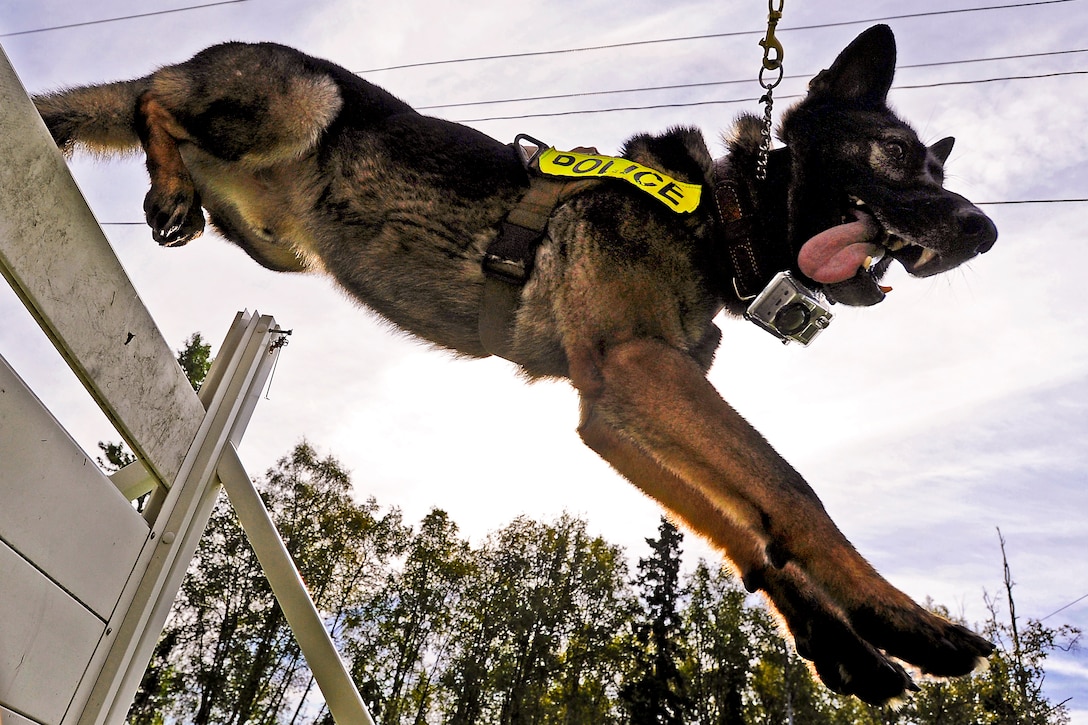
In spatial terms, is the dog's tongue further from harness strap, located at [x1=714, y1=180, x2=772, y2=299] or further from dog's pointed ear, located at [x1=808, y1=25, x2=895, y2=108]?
dog's pointed ear, located at [x1=808, y1=25, x2=895, y2=108]

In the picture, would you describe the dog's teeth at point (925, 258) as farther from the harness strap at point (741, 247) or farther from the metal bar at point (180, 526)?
the metal bar at point (180, 526)

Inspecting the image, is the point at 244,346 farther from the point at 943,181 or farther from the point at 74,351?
the point at 943,181

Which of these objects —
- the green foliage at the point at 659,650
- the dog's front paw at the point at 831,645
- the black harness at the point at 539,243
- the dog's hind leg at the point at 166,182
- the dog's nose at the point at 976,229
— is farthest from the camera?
the green foliage at the point at 659,650

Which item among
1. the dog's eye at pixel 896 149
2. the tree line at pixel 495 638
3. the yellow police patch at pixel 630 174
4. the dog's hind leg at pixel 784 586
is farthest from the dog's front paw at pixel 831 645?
the tree line at pixel 495 638

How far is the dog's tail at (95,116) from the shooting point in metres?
2.74

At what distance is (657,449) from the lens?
97.2 inches

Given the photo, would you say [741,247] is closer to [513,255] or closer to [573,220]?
[573,220]

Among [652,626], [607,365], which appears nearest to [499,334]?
[607,365]

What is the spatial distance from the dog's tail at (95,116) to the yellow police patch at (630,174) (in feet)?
5.44

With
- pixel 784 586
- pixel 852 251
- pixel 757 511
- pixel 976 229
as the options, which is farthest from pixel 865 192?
pixel 784 586

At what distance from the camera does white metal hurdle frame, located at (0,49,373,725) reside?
138 centimetres

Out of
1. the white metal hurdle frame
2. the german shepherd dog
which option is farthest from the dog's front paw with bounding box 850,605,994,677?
the white metal hurdle frame

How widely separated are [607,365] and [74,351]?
5.48 feet

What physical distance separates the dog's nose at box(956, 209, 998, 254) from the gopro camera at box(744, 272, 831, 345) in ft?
1.90
